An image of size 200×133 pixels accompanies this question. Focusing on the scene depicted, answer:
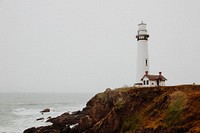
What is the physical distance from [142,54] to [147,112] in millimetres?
14134

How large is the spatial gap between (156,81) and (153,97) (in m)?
9.48

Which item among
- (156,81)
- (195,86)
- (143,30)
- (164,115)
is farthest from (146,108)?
(143,30)

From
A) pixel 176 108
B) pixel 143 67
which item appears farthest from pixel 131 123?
pixel 143 67

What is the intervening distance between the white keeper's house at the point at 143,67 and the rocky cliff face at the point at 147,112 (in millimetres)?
5684

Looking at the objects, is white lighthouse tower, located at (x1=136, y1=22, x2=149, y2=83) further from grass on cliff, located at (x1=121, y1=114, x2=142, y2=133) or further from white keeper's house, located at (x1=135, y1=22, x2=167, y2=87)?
grass on cliff, located at (x1=121, y1=114, x2=142, y2=133)

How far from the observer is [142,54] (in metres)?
37.2

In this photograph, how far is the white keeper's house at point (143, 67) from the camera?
1385 inches

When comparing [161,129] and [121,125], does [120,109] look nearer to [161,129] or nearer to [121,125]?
[121,125]

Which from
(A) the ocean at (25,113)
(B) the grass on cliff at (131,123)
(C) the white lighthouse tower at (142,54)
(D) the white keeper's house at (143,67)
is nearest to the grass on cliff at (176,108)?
(B) the grass on cliff at (131,123)

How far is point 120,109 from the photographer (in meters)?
27.0

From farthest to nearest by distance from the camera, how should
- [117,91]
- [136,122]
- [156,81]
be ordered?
[156,81] < [117,91] < [136,122]

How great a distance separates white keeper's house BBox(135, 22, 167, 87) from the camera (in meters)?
35.2

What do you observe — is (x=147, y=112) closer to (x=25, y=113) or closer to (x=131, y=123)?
(x=131, y=123)

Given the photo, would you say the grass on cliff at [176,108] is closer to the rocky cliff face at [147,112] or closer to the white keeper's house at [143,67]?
the rocky cliff face at [147,112]
